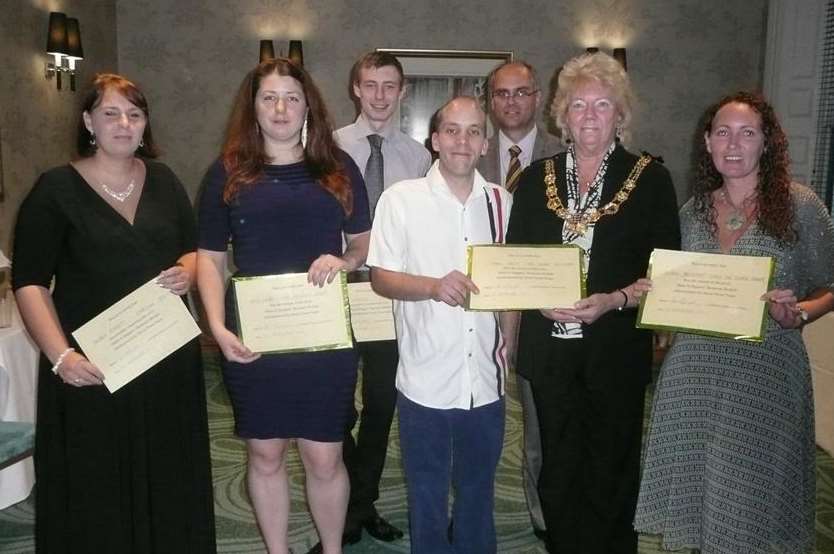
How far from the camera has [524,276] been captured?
1895 mm

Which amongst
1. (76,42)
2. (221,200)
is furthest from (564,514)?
(76,42)

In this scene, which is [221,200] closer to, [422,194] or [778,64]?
[422,194]

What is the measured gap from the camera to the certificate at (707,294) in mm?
1817

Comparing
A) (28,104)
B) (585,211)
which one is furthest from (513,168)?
(28,104)

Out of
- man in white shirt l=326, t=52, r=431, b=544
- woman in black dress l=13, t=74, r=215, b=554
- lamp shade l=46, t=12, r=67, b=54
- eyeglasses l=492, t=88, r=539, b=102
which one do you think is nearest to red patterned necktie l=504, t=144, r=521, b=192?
eyeglasses l=492, t=88, r=539, b=102

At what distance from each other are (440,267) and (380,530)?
1388 mm

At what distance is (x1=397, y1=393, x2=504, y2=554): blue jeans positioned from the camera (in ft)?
6.74

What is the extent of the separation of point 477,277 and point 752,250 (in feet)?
2.60

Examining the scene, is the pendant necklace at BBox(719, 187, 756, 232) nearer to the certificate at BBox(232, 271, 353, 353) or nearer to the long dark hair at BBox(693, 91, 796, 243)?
the long dark hair at BBox(693, 91, 796, 243)

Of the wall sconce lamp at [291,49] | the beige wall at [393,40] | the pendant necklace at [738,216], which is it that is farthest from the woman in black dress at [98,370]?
the beige wall at [393,40]

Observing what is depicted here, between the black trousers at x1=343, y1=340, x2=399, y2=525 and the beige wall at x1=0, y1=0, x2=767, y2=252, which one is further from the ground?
the beige wall at x1=0, y1=0, x2=767, y2=252

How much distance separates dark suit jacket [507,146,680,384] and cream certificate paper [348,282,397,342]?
57 centimetres

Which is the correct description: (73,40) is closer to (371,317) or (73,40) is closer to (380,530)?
(371,317)

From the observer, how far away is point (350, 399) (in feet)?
6.94
